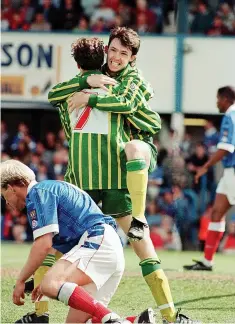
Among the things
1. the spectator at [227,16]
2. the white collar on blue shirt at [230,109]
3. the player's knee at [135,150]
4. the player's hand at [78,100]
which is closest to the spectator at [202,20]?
the spectator at [227,16]

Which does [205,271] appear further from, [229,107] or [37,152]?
[37,152]

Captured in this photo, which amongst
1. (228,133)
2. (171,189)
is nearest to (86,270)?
(228,133)

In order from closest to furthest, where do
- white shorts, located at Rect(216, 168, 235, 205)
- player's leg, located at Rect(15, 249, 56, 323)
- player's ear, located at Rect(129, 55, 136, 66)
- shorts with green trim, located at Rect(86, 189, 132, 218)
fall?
player's leg, located at Rect(15, 249, 56, 323) < shorts with green trim, located at Rect(86, 189, 132, 218) < player's ear, located at Rect(129, 55, 136, 66) < white shorts, located at Rect(216, 168, 235, 205)

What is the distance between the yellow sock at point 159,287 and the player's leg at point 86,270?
2.19 ft

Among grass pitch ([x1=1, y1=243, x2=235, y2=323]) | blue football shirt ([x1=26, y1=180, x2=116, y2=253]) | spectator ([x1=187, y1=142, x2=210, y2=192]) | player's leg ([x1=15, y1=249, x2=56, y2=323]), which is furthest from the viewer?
spectator ([x1=187, y1=142, x2=210, y2=192])

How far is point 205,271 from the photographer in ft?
37.6

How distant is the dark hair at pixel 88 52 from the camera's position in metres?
7.27

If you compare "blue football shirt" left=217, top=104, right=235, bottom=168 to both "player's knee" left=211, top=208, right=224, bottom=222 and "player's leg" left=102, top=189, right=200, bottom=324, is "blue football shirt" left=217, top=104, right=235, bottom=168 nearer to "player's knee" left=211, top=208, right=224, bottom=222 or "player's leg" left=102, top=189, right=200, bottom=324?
"player's knee" left=211, top=208, right=224, bottom=222

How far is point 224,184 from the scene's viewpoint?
11656 millimetres

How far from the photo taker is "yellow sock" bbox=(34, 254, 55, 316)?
6.94 m

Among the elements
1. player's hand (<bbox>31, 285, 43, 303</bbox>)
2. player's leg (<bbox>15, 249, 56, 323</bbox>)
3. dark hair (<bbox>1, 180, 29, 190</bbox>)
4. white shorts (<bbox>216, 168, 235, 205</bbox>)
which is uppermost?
dark hair (<bbox>1, 180, 29, 190</bbox>)

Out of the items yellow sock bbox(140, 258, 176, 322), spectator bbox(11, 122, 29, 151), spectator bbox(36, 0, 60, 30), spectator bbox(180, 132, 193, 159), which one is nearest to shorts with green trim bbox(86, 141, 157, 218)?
yellow sock bbox(140, 258, 176, 322)

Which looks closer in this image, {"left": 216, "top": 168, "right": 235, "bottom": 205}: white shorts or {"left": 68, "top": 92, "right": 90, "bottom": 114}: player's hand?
{"left": 68, "top": 92, "right": 90, "bottom": 114}: player's hand

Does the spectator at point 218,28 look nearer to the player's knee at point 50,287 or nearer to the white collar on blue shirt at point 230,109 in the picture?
the white collar on blue shirt at point 230,109
